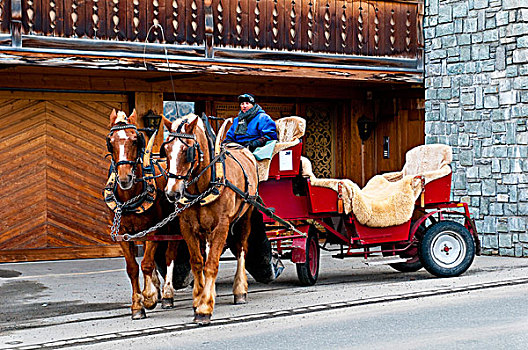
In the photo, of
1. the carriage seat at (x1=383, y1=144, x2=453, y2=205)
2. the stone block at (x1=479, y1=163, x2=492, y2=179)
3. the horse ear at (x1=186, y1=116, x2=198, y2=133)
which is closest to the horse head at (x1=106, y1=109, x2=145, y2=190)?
the horse ear at (x1=186, y1=116, x2=198, y2=133)

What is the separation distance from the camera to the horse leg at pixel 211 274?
30.8 feet

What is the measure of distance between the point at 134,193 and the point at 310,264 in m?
3.42

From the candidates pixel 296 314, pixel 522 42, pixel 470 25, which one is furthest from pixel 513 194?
pixel 296 314

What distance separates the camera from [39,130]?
1576 centimetres

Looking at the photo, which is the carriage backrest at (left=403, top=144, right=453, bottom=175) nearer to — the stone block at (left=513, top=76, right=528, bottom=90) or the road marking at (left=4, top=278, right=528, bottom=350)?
the road marking at (left=4, top=278, right=528, bottom=350)

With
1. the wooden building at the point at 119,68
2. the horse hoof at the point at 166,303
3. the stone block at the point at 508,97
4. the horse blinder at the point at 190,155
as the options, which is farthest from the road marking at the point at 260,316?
the wooden building at the point at 119,68

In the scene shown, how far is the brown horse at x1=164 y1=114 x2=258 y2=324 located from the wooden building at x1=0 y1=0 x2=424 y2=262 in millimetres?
4043

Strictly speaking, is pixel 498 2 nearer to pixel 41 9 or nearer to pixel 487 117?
pixel 487 117

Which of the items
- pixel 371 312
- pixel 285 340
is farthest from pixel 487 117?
pixel 285 340

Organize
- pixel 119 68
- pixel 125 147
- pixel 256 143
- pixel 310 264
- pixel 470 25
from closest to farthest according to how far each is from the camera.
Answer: pixel 125 147
pixel 256 143
pixel 310 264
pixel 119 68
pixel 470 25

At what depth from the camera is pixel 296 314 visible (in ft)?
32.6

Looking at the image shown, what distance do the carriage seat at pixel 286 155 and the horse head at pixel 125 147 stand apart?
225 centimetres

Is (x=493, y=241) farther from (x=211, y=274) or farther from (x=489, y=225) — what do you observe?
(x=211, y=274)

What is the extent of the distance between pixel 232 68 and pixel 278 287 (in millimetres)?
4516
